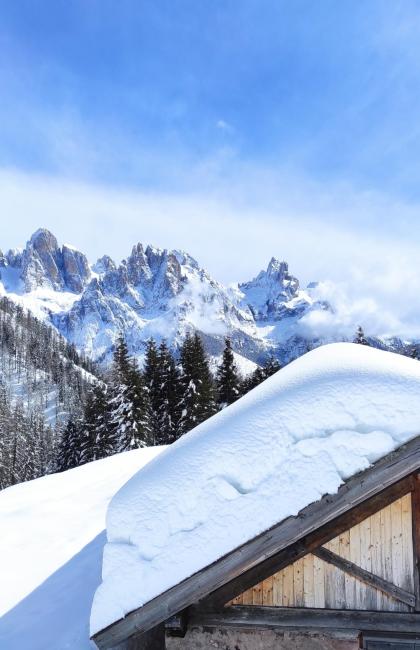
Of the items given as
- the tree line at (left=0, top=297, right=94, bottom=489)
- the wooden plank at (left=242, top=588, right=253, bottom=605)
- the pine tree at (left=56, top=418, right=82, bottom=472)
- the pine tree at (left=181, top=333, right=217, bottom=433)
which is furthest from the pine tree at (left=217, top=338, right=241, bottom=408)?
the tree line at (left=0, top=297, right=94, bottom=489)

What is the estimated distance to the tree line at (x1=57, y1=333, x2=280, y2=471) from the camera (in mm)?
28047

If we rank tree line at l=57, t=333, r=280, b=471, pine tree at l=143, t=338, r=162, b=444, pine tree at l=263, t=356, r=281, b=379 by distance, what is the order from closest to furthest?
tree line at l=57, t=333, r=280, b=471
pine tree at l=143, t=338, r=162, b=444
pine tree at l=263, t=356, r=281, b=379

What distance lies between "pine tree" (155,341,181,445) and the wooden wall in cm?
2686

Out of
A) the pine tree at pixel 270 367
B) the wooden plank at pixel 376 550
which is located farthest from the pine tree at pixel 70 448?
the wooden plank at pixel 376 550

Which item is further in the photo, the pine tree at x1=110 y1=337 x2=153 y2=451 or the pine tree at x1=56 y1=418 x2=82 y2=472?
the pine tree at x1=56 y1=418 x2=82 y2=472

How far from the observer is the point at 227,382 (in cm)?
3575

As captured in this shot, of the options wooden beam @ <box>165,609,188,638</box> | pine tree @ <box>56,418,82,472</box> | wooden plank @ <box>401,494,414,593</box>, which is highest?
pine tree @ <box>56,418,82,472</box>

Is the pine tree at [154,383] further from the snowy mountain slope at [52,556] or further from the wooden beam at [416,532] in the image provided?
the wooden beam at [416,532]

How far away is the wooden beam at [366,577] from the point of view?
4844 mm

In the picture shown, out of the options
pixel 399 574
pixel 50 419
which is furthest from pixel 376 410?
pixel 50 419

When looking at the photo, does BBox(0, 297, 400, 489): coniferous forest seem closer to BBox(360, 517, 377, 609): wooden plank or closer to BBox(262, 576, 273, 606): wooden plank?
BBox(262, 576, 273, 606): wooden plank

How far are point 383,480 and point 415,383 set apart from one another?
0.99 m

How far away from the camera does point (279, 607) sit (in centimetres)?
497

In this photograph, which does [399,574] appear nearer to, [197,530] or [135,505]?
[197,530]
